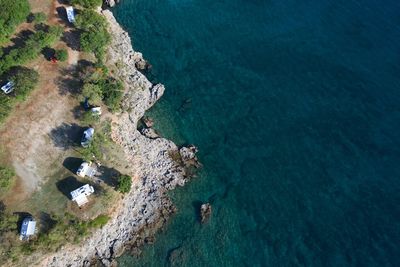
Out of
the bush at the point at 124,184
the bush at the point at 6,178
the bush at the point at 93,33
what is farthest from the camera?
the bush at the point at 93,33

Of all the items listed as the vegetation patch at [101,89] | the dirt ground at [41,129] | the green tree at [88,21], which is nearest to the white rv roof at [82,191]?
the dirt ground at [41,129]

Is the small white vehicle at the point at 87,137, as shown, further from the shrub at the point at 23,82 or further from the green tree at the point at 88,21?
the green tree at the point at 88,21

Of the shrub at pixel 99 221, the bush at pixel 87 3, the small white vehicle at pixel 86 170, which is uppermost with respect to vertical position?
the bush at pixel 87 3

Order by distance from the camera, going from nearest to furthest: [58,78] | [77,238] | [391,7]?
1. [77,238]
2. [58,78]
3. [391,7]

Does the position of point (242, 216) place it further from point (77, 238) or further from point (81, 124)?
point (81, 124)

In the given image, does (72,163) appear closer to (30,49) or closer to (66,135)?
(66,135)

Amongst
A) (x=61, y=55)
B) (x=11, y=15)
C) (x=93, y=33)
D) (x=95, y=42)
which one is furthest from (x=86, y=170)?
(x=11, y=15)

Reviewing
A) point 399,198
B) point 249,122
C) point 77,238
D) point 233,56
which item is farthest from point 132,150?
point 399,198
